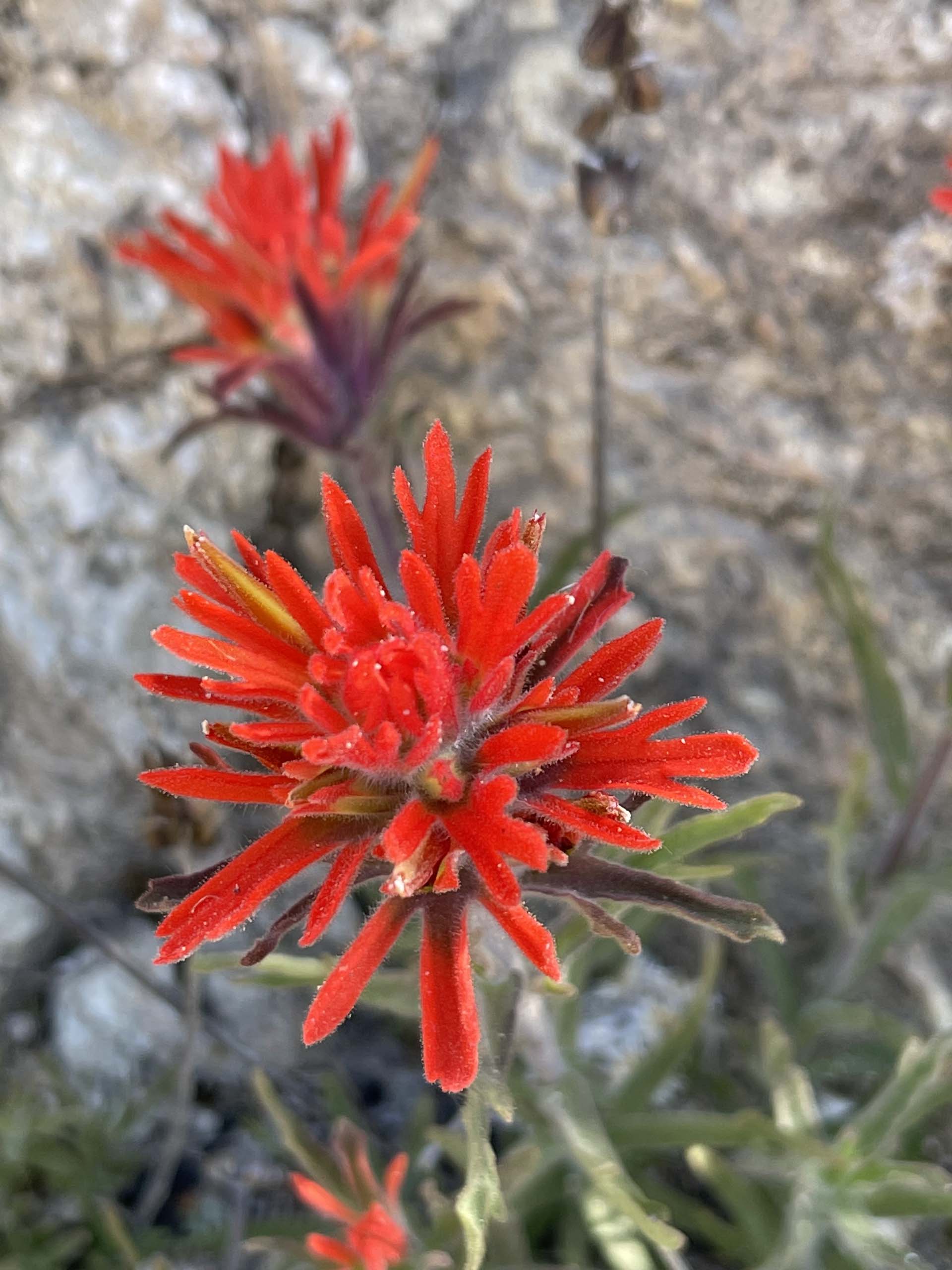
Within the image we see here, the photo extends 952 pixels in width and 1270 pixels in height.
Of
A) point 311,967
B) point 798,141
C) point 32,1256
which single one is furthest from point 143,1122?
point 798,141

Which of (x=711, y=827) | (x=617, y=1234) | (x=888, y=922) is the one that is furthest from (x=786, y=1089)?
(x=711, y=827)

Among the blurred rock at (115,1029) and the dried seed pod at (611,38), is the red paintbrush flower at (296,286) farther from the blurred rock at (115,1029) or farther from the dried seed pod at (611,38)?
the blurred rock at (115,1029)

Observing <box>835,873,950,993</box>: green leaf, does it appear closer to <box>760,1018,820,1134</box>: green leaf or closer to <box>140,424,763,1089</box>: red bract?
<box>760,1018,820,1134</box>: green leaf

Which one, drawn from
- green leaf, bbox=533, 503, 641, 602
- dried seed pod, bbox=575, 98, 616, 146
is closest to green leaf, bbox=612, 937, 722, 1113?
green leaf, bbox=533, 503, 641, 602

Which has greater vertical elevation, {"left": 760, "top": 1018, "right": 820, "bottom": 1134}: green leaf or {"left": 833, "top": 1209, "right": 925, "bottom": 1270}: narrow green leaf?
{"left": 760, "top": 1018, "right": 820, "bottom": 1134}: green leaf

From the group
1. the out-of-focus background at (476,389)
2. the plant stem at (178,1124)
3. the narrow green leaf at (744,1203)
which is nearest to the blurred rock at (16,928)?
the out-of-focus background at (476,389)

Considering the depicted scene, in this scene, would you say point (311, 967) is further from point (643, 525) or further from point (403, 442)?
point (643, 525)

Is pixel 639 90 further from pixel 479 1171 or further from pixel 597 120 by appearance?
pixel 479 1171
